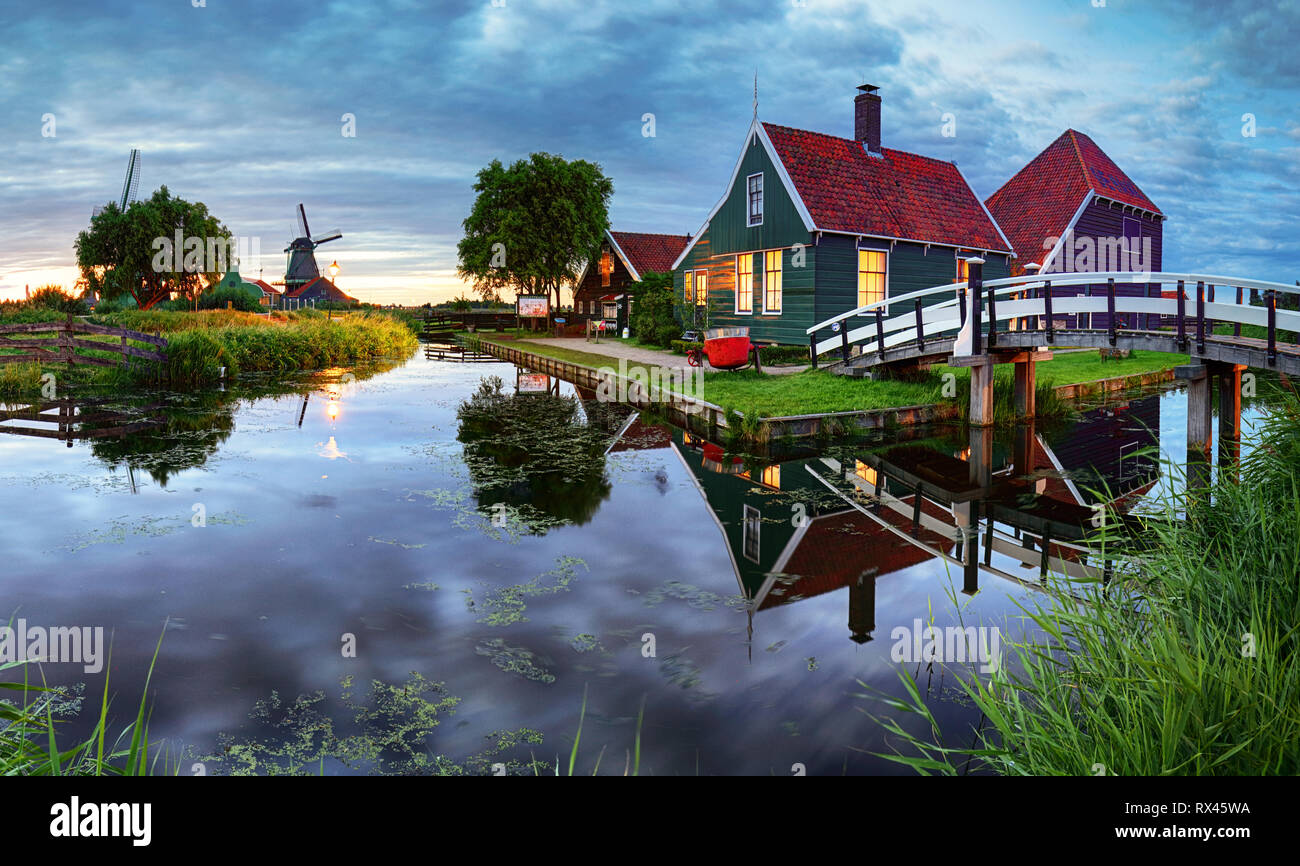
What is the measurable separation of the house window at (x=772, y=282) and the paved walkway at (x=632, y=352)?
3.24 m

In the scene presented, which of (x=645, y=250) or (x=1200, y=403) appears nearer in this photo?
(x=1200, y=403)

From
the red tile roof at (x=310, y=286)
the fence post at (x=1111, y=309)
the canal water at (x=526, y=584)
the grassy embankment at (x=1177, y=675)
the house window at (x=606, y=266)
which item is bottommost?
the canal water at (x=526, y=584)

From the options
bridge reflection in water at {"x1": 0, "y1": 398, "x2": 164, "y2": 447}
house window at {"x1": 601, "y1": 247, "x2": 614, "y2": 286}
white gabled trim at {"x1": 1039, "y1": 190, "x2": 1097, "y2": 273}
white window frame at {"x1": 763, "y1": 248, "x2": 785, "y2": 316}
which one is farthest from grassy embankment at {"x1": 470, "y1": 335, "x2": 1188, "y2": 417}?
house window at {"x1": 601, "y1": 247, "x2": 614, "y2": 286}

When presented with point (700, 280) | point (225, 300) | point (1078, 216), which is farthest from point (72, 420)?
point (225, 300)

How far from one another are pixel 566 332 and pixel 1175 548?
1735 inches

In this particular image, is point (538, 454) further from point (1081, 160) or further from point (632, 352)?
point (1081, 160)

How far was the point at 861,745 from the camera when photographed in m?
4.84

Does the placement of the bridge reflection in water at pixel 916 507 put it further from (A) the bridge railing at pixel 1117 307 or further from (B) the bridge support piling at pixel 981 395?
(A) the bridge railing at pixel 1117 307

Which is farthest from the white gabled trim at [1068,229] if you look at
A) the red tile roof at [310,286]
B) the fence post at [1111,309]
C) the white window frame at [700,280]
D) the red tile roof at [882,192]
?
the red tile roof at [310,286]

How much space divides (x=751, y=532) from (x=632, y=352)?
21662 millimetres

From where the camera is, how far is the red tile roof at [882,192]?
2544cm

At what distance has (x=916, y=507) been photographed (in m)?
10.9
